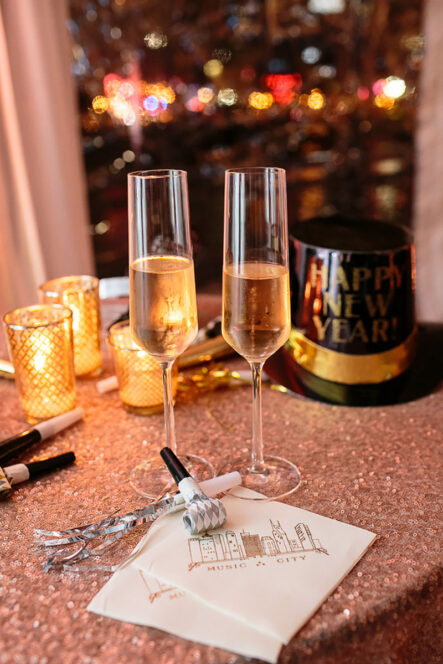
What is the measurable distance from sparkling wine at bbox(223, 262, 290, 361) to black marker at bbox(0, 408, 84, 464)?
0.99ft

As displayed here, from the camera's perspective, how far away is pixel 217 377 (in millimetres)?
1005

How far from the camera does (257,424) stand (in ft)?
2.44

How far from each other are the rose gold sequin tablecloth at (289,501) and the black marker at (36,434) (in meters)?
0.02

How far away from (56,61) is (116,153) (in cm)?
187

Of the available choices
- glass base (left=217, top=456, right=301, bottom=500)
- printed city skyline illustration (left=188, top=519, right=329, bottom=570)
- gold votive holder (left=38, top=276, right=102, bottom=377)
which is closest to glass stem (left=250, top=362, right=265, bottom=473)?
glass base (left=217, top=456, right=301, bottom=500)

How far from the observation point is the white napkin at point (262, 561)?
53cm

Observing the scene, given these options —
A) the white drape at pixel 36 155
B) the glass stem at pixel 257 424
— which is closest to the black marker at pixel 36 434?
the glass stem at pixel 257 424

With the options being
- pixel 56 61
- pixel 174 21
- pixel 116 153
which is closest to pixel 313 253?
Answer: pixel 56 61

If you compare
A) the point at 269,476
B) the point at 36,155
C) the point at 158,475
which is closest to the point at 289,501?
the point at 269,476

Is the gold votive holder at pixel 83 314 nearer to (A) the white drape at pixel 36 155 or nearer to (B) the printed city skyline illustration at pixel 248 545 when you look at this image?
(B) the printed city skyline illustration at pixel 248 545

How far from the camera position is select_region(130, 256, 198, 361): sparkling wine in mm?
665

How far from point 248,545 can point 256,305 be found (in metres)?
0.24

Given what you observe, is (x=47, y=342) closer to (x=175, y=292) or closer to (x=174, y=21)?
(x=175, y=292)

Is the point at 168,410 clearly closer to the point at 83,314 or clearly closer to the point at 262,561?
the point at 262,561
